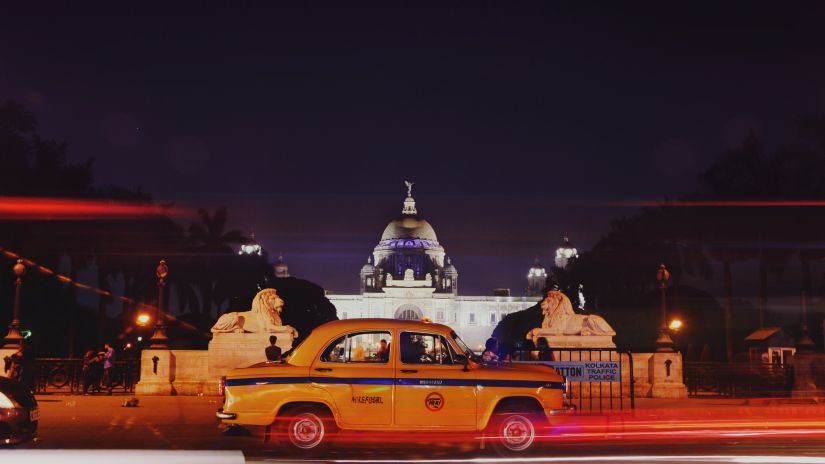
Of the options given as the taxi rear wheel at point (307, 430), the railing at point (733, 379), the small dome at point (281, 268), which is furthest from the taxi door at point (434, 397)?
the small dome at point (281, 268)

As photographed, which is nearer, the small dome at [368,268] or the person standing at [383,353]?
the person standing at [383,353]

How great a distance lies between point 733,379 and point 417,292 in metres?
121

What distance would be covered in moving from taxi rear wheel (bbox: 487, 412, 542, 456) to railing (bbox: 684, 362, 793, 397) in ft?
43.3

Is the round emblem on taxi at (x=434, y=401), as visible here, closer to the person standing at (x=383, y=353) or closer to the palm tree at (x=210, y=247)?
the person standing at (x=383, y=353)

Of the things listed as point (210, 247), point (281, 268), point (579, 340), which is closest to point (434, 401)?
point (579, 340)

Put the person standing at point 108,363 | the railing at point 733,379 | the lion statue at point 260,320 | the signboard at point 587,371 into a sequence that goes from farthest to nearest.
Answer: the person standing at point 108,363 < the railing at point 733,379 < the lion statue at point 260,320 < the signboard at point 587,371

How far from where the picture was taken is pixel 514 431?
38.6 ft

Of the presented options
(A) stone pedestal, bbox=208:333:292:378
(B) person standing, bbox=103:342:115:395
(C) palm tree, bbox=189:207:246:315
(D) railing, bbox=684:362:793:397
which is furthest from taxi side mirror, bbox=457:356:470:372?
(C) palm tree, bbox=189:207:246:315

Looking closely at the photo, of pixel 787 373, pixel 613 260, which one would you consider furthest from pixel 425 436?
pixel 613 260

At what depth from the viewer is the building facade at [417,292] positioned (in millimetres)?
144375

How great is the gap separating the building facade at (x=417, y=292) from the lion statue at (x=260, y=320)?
11541cm

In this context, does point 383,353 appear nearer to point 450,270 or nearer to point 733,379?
point 733,379

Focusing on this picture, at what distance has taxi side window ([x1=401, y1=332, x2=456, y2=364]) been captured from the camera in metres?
11.8

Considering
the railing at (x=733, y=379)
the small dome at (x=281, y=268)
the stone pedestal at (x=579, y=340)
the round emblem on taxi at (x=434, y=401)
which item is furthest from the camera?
the small dome at (x=281, y=268)
